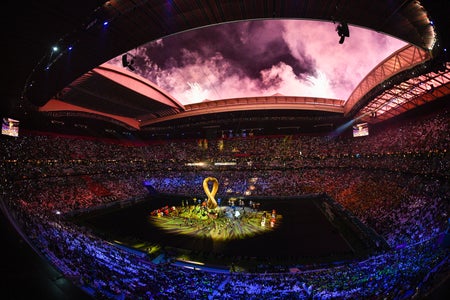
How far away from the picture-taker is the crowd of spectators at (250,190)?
847cm

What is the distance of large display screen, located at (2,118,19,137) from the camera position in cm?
2674

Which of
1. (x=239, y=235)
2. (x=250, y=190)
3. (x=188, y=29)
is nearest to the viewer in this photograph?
(x=188, y=29)

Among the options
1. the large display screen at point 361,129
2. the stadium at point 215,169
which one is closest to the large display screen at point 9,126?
the stadium at point 215,169

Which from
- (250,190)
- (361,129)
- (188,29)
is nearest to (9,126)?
(188,29)

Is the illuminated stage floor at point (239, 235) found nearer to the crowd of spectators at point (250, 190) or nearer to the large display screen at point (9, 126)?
the crowd of spectators at point (250, 190)

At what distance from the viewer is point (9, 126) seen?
2725 centimetres

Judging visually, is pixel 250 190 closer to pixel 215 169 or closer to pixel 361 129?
pixel 215 169

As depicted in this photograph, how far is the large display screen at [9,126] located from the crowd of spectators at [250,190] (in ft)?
9.21

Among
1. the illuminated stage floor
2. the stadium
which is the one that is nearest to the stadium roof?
the stadium

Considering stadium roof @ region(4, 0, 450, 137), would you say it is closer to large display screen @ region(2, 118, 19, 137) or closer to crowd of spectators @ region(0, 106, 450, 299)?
large display screen @ region(2, 118, 19, 137)

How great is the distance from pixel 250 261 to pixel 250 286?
484 centimetres

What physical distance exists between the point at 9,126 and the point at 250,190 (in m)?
33.9

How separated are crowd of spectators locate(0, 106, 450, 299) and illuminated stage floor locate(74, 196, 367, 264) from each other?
6.76ft

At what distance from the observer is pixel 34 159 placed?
3067 centimetres
